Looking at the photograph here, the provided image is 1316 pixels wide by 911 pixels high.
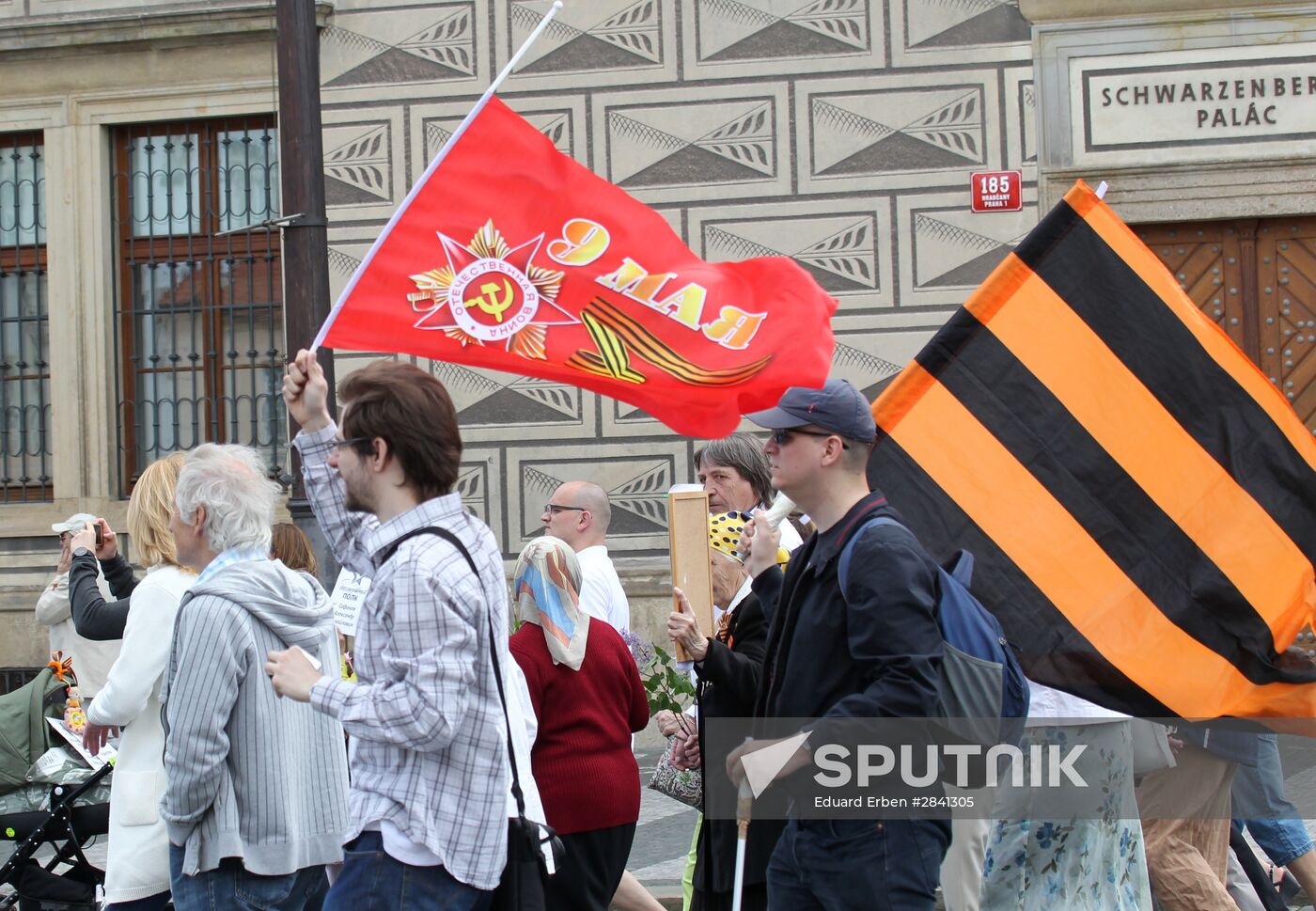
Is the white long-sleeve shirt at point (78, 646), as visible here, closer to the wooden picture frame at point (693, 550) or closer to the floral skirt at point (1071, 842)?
the wooden picture frame at point (693, 550)

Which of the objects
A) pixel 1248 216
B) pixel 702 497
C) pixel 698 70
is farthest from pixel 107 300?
pixel 702 497

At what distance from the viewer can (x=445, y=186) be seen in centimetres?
427

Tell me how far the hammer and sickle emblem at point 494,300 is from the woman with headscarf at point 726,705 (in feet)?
2.83

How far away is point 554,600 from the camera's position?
4.75 meters

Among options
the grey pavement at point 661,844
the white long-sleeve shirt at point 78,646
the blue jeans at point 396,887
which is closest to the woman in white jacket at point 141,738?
the blue jeans at point 396,887

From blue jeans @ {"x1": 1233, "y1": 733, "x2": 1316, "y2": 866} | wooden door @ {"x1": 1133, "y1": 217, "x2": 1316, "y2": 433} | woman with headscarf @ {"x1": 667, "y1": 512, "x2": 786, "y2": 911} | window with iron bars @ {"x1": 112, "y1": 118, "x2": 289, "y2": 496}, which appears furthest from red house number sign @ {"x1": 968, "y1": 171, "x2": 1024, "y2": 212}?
woman with headscarf @ {"x1": 667, "y1": 512, "x2": 786, "y2": 911}

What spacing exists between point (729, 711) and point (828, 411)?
51.3 inches

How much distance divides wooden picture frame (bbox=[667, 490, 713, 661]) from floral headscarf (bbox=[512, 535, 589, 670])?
381mm

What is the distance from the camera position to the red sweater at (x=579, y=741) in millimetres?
4723

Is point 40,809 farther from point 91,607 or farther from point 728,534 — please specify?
point 728,534

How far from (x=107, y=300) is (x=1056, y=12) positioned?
22.7 feet

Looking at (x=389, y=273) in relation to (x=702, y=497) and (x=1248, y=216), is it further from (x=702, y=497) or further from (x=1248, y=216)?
(x=1248, y=216)

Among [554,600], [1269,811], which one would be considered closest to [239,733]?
[554,600]

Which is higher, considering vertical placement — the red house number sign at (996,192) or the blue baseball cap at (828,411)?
the red house number sign at (996,192)
